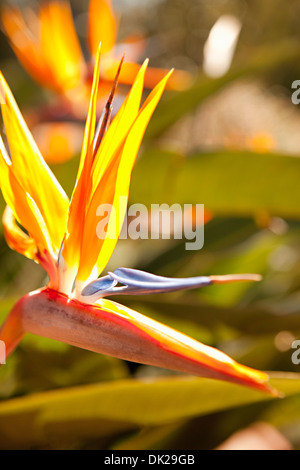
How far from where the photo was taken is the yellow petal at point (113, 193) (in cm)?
28

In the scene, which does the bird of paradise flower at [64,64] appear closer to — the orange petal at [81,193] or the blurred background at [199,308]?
the blurred background at [199,308]

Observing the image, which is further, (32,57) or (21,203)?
(32,57)

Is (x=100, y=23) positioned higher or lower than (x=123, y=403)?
higher

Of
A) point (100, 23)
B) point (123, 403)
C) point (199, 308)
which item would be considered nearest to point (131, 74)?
point (100, 23)

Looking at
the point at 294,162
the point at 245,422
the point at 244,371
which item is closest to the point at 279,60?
the point at 294,162

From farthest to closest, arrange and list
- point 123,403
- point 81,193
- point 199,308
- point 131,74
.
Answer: point 131,74 < point 199,308 < point 123,403 < point 81,193

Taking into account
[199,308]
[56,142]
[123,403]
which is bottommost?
[123,403]

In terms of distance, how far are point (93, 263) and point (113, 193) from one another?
0.04m

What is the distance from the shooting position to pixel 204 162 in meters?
0.62

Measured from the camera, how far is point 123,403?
1.49ft

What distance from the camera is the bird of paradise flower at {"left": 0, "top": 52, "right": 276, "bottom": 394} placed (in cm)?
26

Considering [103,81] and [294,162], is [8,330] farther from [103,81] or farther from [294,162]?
[103,81]

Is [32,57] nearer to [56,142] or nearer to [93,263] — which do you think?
[56,142]

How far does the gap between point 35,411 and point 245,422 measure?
26 centimetres
